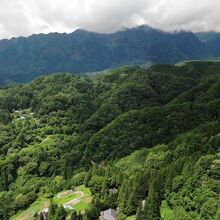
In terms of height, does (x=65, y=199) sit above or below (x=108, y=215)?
below

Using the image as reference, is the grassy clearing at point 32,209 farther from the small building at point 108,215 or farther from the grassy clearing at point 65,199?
the small building at point 108,215

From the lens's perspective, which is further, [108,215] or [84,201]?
[84,201]

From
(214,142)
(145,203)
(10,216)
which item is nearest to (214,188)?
(145,203)

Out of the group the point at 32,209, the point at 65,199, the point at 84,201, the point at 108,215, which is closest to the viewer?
the point at 108,215

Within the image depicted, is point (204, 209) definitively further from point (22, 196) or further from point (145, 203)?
point (22, 196)

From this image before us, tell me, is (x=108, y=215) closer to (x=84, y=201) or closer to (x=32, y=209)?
(x=84, y=201)

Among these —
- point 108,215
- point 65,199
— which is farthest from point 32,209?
point 108,215

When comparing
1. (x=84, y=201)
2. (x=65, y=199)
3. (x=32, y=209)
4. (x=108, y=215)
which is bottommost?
(x=32, y=209)
